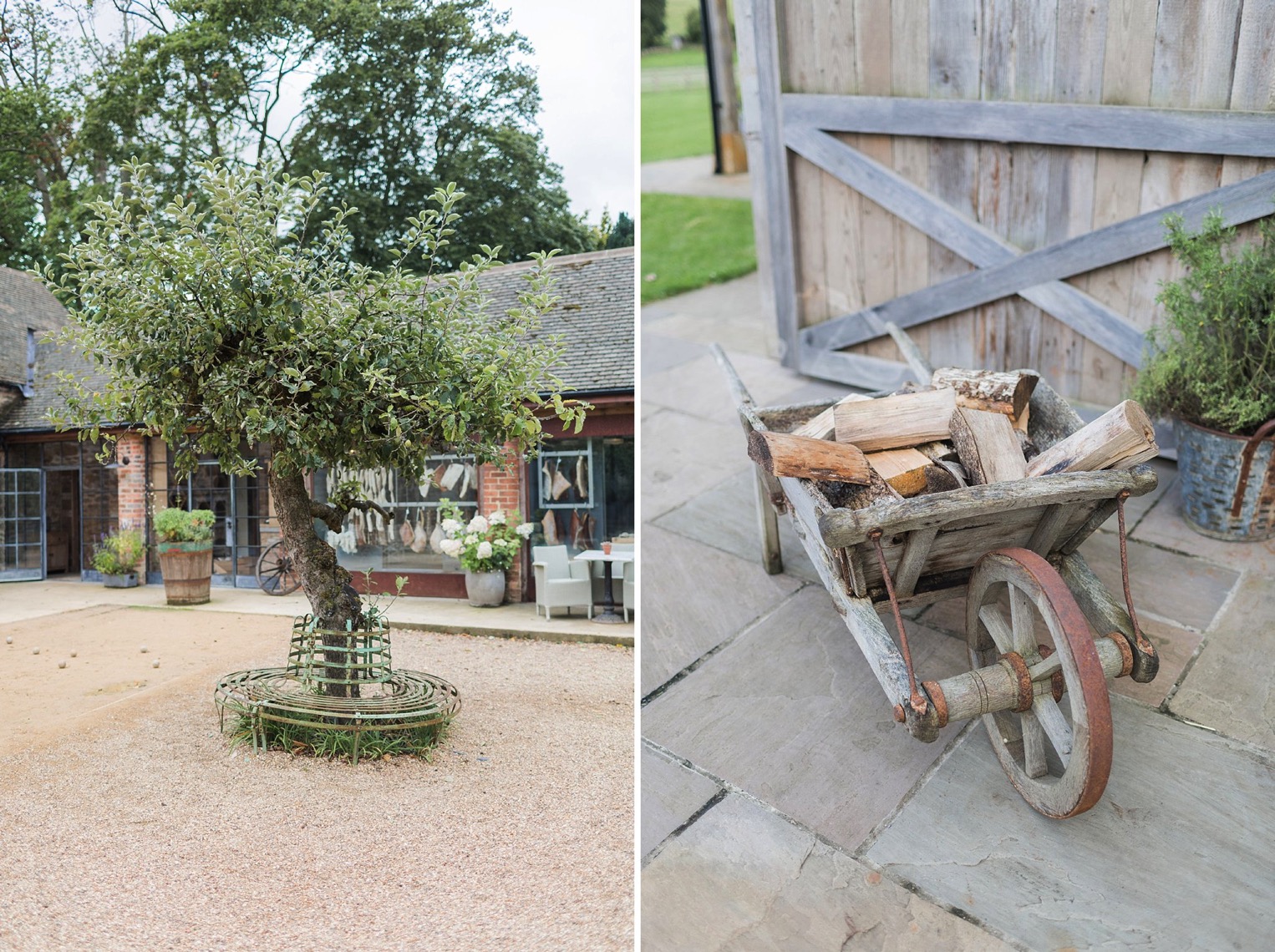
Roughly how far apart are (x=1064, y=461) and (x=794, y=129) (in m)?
3.11

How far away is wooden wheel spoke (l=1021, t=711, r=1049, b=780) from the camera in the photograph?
7.96ft

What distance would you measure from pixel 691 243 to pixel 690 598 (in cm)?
569

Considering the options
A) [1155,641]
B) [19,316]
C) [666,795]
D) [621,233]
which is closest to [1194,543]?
[1155,641]

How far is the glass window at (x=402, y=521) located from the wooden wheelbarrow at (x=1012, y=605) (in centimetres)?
180

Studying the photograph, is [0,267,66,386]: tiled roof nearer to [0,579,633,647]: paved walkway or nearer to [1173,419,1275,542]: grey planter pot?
[0,579,633,647]: paved walkway

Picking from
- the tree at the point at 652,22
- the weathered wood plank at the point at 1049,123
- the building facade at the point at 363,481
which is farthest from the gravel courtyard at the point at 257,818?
the tree at the point at 652,22

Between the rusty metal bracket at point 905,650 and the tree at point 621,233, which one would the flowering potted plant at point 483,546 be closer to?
the tree at point 621,233

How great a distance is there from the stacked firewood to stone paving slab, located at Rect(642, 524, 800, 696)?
0.76m

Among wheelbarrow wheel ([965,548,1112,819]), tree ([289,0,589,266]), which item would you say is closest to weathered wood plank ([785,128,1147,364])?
tree ([289,0,589,266])

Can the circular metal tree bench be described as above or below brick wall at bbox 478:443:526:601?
below

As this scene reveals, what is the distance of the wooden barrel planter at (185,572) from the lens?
3357 mm

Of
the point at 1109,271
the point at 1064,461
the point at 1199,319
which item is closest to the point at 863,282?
the point at 1109,271

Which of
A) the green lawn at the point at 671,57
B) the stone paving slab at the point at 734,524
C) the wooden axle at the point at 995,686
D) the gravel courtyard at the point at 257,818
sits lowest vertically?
the gravel courtyard at the point at 257,818

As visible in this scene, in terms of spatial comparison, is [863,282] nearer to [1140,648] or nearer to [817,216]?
[817,216]
